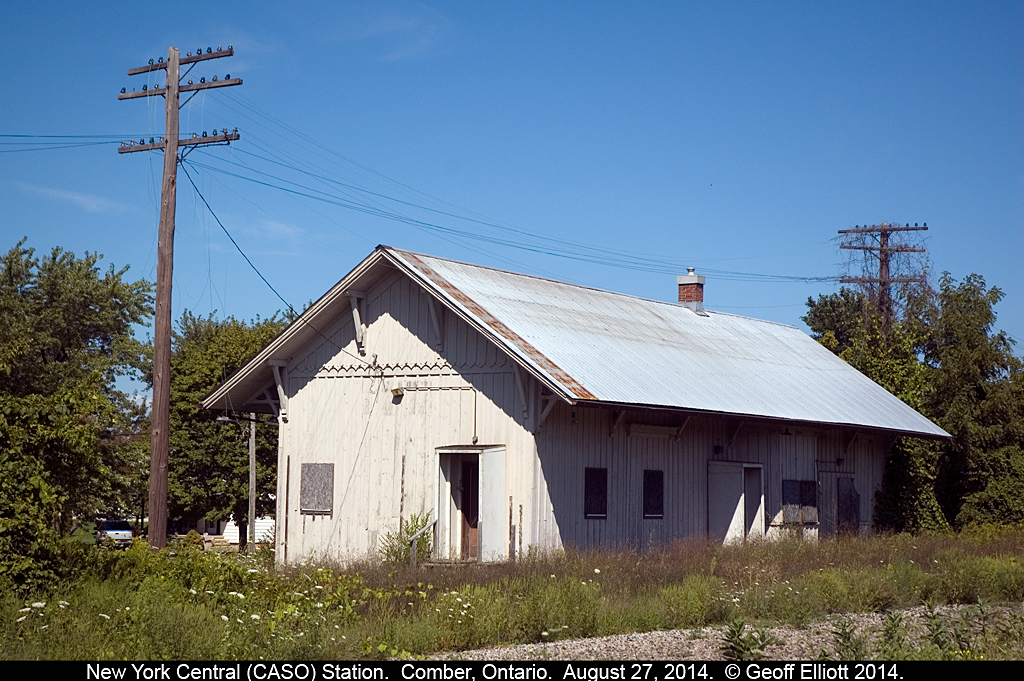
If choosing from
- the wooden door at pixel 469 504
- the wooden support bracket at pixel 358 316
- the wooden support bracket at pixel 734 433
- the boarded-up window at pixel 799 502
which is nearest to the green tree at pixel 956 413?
the boarded-up window at pixel 799 502

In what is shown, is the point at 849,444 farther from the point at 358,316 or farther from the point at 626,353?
the point at 358,316

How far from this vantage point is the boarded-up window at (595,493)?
66.6ft

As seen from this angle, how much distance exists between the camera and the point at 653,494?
2188 centimetres

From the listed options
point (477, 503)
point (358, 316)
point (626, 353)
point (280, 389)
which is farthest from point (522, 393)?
point (280, 389)

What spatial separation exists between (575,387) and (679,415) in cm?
474

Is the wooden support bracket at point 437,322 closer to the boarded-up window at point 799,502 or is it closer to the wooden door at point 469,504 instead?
the wooden door at point 469,504

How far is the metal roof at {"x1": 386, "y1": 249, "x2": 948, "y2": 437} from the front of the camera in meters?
19.7

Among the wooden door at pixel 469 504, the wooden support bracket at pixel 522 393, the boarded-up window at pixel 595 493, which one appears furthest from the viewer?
the wooden door at pixel 469 504

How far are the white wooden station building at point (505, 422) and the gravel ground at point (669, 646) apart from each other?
605 centimetres

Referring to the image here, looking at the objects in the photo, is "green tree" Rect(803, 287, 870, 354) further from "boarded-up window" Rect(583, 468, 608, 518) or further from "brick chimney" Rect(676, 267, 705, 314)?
"boarded-up window" Rect(583, 468, 608, 518)

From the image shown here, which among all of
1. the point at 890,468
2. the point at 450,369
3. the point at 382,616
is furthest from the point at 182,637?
the point at 890,468

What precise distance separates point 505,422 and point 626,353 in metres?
3.67

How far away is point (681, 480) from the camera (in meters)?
22.6

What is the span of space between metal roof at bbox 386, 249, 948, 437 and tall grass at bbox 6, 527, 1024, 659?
10.3 feet
